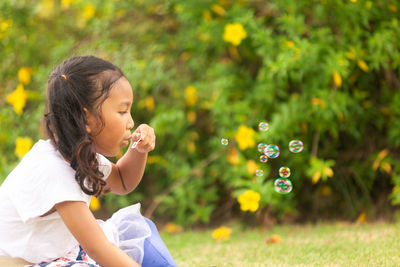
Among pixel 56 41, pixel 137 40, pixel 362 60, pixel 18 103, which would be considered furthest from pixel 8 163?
pixel 362 60

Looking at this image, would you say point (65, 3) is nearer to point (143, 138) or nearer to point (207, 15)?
point (207, 15)

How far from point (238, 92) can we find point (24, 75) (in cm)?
137

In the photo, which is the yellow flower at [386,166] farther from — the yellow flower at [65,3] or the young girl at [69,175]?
the yellow flower at [65,3]

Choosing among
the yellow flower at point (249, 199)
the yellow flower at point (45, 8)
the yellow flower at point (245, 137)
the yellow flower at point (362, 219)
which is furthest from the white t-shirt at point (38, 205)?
the yellow flower at point (45, 8)

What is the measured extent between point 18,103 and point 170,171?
3.28 feet

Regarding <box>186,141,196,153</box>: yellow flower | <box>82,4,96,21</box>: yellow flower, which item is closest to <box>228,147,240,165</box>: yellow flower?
<box>186,141,196,153</box>: yellow flower

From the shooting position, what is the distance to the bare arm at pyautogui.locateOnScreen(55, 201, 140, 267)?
4.87ft

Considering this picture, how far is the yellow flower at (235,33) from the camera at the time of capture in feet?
9.44

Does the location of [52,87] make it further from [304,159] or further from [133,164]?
[304,159]

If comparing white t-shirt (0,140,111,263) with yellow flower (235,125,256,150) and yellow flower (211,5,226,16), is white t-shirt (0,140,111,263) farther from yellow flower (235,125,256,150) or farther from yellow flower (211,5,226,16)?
yellow flower (211,5,226,16)

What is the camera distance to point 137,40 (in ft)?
11.6

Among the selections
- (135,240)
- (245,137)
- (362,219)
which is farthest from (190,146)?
(135,240)

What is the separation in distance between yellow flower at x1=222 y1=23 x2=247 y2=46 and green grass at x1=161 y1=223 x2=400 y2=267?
3.46 ft

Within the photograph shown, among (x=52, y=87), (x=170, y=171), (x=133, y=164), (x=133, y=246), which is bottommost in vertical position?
(x=170, y=171)
